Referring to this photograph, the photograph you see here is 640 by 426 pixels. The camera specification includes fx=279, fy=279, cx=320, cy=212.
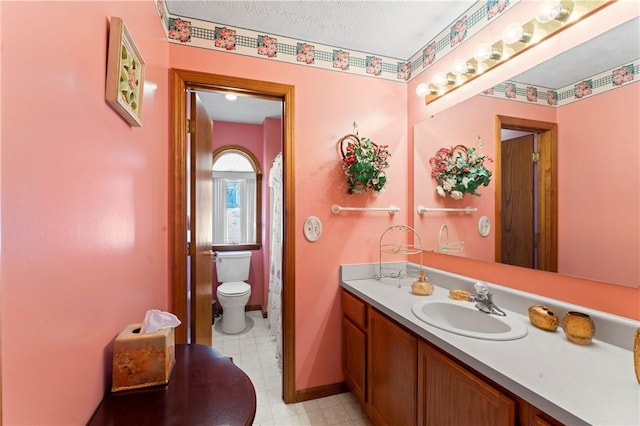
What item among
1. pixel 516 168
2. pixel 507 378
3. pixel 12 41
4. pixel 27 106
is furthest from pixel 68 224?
pixel 516 168

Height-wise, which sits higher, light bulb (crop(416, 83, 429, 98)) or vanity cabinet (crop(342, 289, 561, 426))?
light bulb (crop(416, 83, 429, 98))

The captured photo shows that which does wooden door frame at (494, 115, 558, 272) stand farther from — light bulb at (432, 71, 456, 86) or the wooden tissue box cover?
the wooden tissue box cover

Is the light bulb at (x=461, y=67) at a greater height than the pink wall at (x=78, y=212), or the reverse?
the light bulb at (x=461, y=67)

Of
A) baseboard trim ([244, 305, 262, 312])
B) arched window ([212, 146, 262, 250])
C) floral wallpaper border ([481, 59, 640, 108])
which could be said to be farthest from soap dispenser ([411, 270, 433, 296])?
baseboard trim ([244, 305, 262, 312])

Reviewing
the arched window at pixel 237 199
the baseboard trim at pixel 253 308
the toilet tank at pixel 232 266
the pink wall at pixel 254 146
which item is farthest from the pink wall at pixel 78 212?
the baseboard trim at pixel 253 308

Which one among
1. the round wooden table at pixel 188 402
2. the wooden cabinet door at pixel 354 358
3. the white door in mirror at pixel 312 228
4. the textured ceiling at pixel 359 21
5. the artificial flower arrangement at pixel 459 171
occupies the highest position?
the textured ceiling at pixel 359 21

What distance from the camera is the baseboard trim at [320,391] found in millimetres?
1959

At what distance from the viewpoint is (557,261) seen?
4.22 ft

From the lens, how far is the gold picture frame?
828 millimetres

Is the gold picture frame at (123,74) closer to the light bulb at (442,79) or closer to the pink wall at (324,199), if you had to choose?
the pink wall at (324,199)

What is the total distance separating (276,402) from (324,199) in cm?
146

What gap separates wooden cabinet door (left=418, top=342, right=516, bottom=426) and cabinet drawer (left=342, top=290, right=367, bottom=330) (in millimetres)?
531

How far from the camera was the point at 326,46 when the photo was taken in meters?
2.00

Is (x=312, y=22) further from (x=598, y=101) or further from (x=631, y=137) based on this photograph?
(x=631, y=137)
